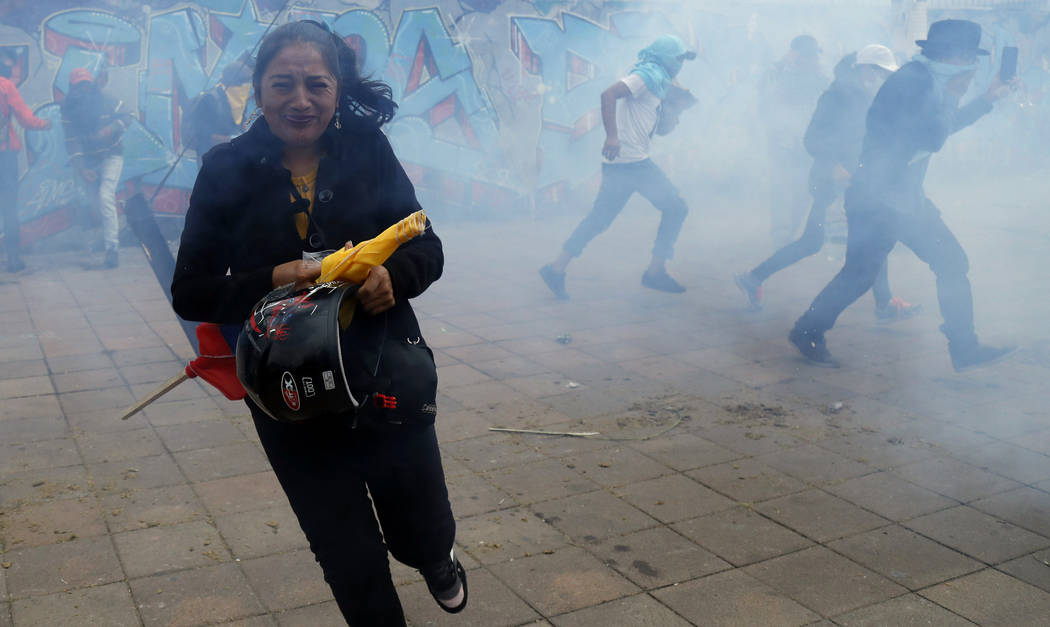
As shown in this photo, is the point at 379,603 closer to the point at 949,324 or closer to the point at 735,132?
the point at 949,324

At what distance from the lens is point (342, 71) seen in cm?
207

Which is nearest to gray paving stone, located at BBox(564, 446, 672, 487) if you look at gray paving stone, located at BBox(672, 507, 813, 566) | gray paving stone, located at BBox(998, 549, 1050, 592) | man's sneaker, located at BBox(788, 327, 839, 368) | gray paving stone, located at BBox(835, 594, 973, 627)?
gray paving stone, located at BBox(672, 507, 813, 566)

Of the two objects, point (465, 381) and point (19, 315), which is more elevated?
point (465, 381)

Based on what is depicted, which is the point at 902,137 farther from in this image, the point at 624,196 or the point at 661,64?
the point at 624,196

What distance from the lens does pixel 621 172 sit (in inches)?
267

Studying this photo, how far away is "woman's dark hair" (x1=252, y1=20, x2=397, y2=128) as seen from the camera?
198 centimetres

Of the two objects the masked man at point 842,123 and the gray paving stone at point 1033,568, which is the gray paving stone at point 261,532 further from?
the masked man at point 842,123

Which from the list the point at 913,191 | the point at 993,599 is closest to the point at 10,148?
the point at 913,191

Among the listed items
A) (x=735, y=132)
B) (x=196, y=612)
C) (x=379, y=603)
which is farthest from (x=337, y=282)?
(x=735, y=132)

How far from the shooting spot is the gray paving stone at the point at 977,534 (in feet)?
9.82

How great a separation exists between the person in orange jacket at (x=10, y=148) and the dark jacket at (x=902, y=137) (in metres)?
6.24

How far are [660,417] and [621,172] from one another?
113 inches

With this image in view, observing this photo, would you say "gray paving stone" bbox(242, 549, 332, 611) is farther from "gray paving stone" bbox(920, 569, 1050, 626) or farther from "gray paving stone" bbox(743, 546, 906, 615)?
"gray paving stone" bbox(920, 569, 1050, 626)

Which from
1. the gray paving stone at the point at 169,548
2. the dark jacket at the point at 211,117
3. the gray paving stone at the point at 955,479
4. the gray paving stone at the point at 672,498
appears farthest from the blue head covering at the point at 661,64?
the gray paving stone at the point at 169,548
